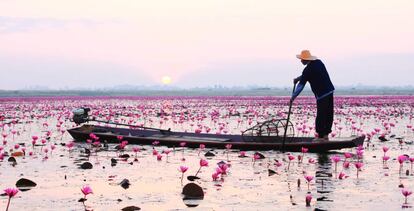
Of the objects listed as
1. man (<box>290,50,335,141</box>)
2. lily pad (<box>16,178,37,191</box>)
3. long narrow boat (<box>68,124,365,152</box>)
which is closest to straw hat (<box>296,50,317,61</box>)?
man (<box>290,50,335,141</box>)

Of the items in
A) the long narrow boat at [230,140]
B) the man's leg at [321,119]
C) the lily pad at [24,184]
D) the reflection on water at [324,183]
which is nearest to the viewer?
the reflection on water at [324,183]

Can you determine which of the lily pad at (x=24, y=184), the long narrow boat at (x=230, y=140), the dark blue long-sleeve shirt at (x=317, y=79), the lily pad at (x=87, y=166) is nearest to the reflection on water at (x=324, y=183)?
the long narrow boat at (x=230, y=140)

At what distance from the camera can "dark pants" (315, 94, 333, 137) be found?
15.5 meters

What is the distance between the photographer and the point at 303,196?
9.29 m

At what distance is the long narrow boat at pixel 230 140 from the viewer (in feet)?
49.1

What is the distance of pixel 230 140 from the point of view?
674 inches

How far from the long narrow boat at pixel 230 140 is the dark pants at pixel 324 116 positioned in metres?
0.42

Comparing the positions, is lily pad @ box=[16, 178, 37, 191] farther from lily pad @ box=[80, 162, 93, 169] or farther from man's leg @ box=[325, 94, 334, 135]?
man's leg @ box=[325, 94, 334, 135]

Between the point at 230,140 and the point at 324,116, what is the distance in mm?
3066

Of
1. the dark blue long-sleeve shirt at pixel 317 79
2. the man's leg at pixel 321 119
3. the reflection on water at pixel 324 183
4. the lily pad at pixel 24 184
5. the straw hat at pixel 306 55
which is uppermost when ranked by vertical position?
the straw hat at pixel 306 55

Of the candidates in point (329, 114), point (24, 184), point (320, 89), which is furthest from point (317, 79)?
point (24, 184)

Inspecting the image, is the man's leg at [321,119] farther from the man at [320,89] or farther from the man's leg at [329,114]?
the man's leg at [329,114]

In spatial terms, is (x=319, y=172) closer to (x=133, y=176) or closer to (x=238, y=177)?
(x=238, y=177)

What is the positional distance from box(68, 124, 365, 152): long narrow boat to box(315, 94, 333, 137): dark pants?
1.38ft
